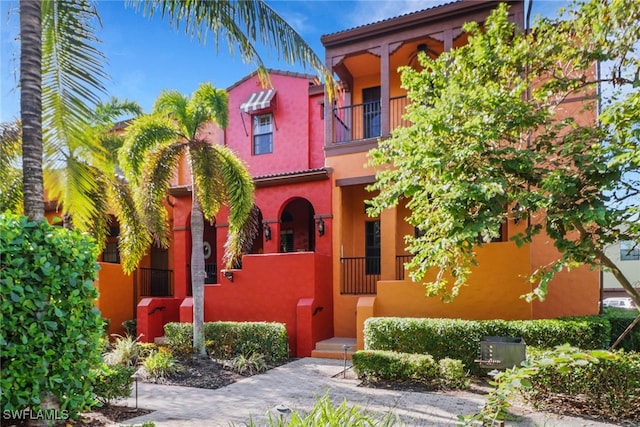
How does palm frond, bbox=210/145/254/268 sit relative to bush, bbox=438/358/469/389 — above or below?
above

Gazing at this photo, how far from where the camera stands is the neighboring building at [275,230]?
11586mm

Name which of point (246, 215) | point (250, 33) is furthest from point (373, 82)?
point (250, 33)

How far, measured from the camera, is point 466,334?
8648mm

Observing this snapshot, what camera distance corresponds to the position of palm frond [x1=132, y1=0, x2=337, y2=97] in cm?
639

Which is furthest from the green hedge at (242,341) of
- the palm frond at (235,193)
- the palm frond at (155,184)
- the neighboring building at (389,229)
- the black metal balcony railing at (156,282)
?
the black metal balcony railing at (156,282)

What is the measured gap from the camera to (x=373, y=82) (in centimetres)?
1411

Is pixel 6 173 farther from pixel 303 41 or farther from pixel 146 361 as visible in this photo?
pixel 303 41

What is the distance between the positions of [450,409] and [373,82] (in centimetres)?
1082

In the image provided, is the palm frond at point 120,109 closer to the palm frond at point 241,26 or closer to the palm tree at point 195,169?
the palm tree at point 195,169

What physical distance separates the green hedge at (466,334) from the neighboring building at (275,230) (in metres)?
2.60

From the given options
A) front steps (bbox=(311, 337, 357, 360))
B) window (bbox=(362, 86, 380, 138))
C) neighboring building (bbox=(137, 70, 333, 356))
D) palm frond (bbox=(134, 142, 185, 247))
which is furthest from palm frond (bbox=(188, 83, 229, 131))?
front steps (bbox=(311, 337, 357, 360))

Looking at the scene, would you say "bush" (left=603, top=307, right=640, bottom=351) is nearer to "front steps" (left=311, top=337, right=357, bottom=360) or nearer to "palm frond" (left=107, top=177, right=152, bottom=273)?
"front steps" (left=311, top=337, right=357, bottom=360)

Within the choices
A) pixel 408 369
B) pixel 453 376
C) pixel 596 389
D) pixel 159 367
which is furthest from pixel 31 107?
pixel 596 389

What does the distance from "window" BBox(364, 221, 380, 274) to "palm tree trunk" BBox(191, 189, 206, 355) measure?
5.54 m
